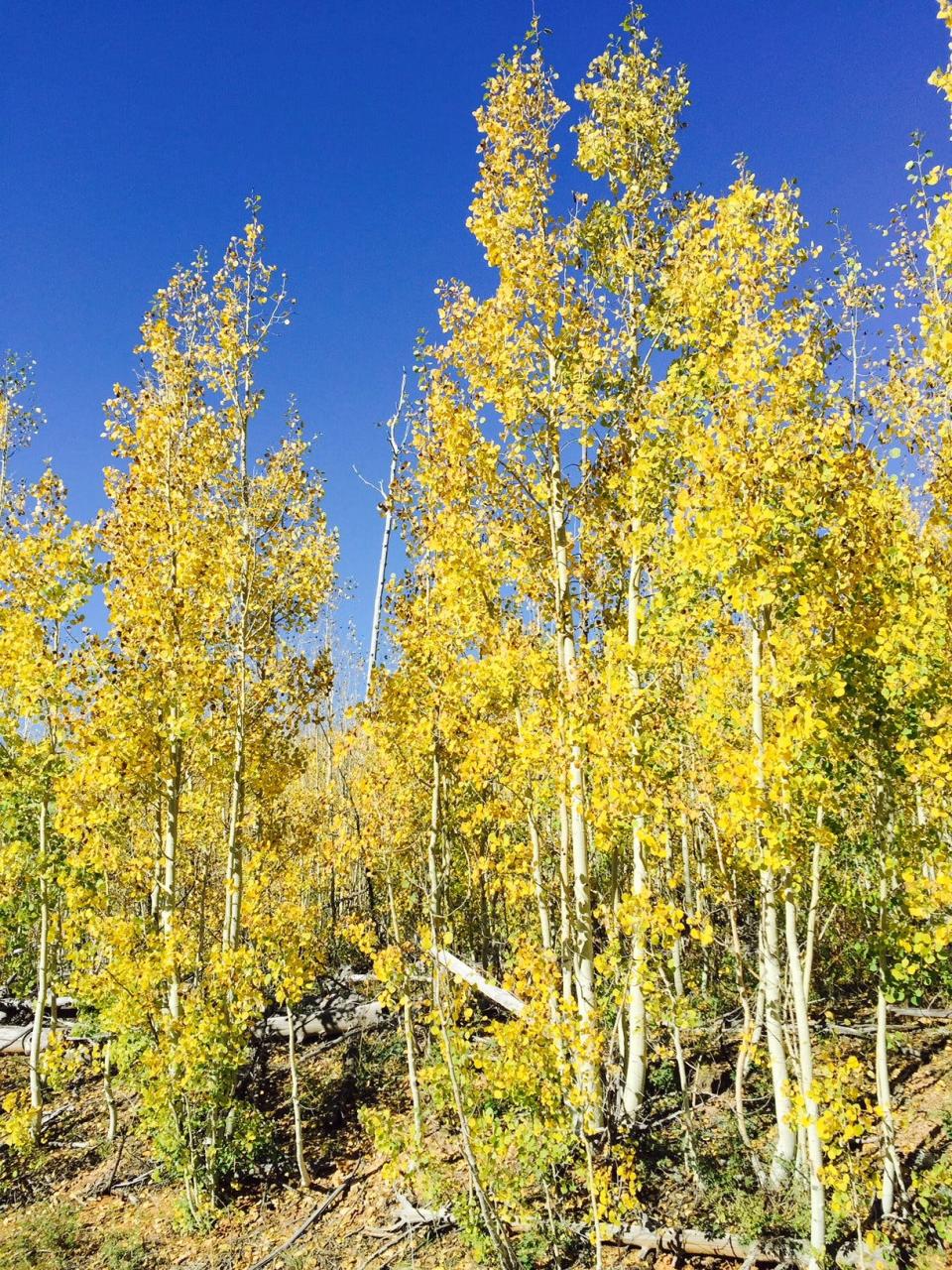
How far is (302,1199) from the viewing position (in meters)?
8.77

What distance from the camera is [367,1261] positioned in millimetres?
7328

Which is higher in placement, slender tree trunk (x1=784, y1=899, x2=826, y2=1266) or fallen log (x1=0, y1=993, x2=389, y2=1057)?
slender tree trunk (x1=784, y1=899, x2=826, y2=1266)

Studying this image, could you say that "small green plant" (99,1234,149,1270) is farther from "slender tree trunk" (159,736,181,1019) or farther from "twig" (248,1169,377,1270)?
"slender tree trunk" (159,736,181,1019)

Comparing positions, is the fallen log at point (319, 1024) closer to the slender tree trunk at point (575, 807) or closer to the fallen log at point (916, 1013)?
the slender tree trunk at point (575, 807)

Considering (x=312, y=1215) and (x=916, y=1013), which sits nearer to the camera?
(x=312, y=1215)

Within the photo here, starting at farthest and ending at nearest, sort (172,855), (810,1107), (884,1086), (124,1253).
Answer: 1. (172,855)
2. (124,1253)
3. (884,1086)
4. (810,1107)

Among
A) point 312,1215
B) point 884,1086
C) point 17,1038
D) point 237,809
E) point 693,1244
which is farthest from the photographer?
point 17,1038

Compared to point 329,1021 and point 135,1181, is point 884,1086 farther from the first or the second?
point 329,1021

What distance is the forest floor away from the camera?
7.13m

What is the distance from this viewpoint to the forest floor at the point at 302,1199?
7129 mm

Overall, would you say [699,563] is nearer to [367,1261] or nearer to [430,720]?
[430,720]

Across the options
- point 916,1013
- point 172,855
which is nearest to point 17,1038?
point 172,855

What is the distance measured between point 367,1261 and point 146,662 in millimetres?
7025

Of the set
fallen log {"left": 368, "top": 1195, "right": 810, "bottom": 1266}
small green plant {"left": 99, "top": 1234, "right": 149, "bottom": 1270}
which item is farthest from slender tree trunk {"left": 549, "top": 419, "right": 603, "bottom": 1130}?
small green plant {"left": 99, "top": 1234, "right": 149, "bottom": 1270}
